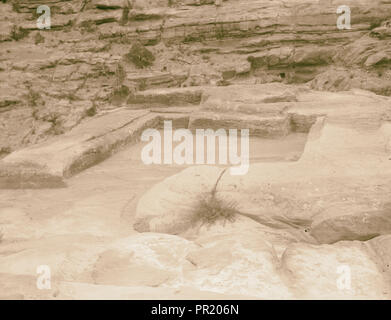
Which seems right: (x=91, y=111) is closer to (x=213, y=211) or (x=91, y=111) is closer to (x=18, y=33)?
(x=18, y=33)

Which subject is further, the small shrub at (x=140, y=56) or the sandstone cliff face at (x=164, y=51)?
the small shrub at (x=140, y=56)

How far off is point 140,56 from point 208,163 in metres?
7.79

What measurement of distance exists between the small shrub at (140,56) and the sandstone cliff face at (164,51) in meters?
0.13

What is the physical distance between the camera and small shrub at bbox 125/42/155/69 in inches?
466

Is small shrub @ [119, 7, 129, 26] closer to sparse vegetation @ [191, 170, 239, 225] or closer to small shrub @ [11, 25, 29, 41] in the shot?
small shrub @ [11, 25, 29, 41]

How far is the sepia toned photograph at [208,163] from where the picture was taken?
2139mm

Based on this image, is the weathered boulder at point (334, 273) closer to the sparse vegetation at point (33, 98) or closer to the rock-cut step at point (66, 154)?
the rock-cut step at point (66, 154)

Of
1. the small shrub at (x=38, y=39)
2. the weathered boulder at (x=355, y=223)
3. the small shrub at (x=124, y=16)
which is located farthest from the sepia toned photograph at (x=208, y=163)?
the small shrub at (x=38, y=39)

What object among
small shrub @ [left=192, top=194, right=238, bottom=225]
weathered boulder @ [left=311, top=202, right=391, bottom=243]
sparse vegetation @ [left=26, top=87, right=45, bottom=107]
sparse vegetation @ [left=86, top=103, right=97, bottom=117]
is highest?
sparse vegetation @ [left=26, top=87, right=45, bottom=107]

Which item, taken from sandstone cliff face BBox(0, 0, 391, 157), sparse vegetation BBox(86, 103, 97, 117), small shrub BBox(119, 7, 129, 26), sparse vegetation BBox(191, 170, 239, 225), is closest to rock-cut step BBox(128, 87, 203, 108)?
sandstone cliff face BBox(0, 0, 391, 157)

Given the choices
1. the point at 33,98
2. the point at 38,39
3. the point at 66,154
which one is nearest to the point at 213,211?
the point at 66,154

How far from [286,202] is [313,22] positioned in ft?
29.8

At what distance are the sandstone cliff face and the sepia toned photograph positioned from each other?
5 cm
